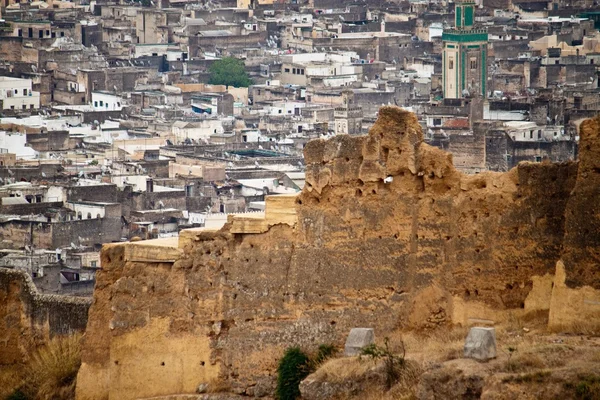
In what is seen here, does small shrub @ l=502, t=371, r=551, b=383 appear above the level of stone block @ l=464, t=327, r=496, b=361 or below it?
below

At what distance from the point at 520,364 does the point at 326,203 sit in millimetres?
3873

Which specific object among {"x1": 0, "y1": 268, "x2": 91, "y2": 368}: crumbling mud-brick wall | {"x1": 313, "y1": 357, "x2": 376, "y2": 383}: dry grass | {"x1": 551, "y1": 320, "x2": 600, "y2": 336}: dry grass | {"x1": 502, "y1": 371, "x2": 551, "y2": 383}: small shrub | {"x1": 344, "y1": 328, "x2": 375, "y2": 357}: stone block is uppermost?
{"x1": 551, "y1": 320, "x2": 600, "y2": 336}: dry grass

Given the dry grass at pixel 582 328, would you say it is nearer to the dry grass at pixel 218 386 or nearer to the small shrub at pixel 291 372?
the small shrub at pixel 291 372

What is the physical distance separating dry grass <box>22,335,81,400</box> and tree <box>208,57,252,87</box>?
229 ft

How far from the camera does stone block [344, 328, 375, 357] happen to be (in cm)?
2226

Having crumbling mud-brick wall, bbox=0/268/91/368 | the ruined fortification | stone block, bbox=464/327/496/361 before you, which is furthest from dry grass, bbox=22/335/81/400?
stone block, bbox=464/327/496/361

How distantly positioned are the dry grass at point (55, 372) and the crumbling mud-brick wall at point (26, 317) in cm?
34

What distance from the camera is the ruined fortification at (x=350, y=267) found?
73.1ft

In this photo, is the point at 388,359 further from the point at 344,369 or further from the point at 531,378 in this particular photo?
the point at 531,378

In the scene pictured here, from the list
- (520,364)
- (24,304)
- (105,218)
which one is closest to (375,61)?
(105,218)

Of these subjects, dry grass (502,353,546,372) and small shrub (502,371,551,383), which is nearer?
small shrub (502,371,551,383)

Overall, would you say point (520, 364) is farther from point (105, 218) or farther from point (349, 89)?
point (349, 89)

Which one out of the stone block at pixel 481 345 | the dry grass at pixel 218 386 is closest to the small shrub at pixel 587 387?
the stone block at pixel 481 345

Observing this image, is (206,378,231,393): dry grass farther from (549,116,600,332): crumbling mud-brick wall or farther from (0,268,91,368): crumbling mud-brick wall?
(549,116,600,332): crumbling mud-brick wall
